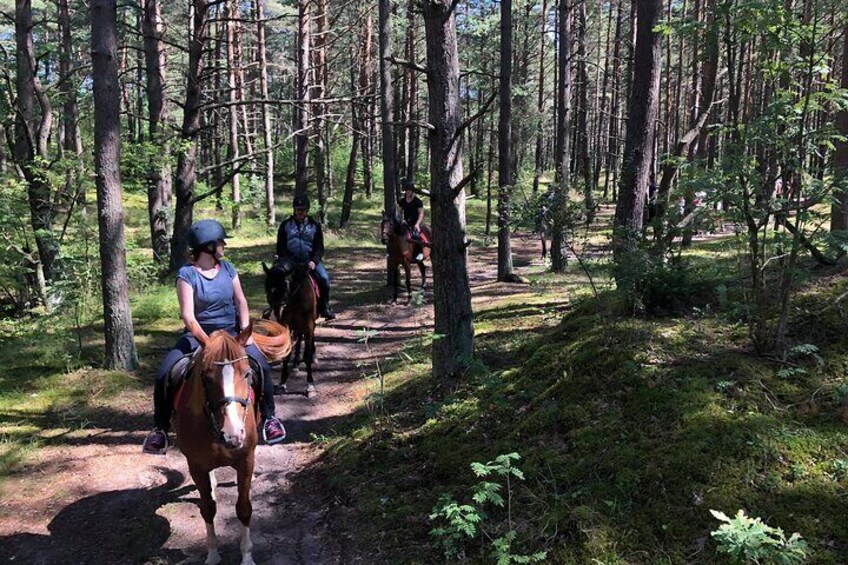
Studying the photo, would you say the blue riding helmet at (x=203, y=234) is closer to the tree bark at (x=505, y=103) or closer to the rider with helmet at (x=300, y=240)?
the rider with helmet at (x=300, y=240)

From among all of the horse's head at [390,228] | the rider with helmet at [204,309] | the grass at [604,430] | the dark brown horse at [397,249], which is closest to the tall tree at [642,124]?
the grass at [604,430]

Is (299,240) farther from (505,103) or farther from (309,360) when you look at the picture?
(505,103)

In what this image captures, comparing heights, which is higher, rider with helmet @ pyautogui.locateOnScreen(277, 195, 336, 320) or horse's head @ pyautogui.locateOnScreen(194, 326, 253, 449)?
rider with helmet @ pyautogui.locateOnScreen(277, 195, 336, 320)

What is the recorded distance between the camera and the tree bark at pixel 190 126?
38.5ft

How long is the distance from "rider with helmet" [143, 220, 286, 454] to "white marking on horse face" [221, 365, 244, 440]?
95 centimetres

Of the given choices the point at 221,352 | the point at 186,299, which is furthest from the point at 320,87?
the point at 221,352

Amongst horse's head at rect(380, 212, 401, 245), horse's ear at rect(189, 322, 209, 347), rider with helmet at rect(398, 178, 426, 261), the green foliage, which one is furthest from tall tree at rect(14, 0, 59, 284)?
the green foliage

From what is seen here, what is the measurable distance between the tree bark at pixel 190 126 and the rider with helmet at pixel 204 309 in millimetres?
7639

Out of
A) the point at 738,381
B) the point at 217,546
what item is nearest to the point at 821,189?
the point at 738,381

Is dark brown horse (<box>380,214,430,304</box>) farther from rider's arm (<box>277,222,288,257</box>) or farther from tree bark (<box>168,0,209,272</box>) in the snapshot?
rider's arm (<box>277,222,288,257</box>)

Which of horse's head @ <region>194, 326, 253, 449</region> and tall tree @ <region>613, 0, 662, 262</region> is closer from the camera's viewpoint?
horse's head @ <region>194, 326, 253, 449</region>

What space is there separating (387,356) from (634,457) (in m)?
6.13

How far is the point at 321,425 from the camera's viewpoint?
7492 millimetres

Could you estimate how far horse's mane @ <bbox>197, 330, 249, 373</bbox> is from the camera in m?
4.20
